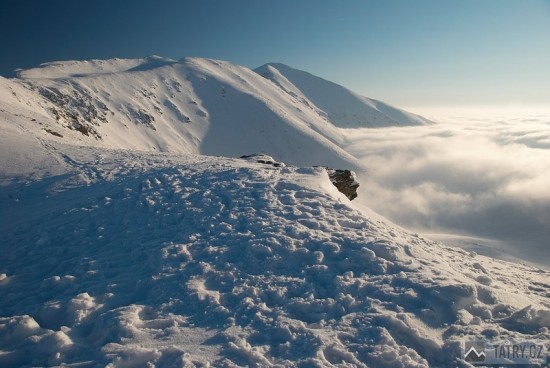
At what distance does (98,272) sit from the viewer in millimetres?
8750

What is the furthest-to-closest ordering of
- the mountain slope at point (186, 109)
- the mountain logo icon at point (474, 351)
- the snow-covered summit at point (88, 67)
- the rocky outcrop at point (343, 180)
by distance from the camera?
1. the snow-covered summit at point (88, 67)
2. the mountain slope at point (186, 109)
3. the rocky outcrop at point (343, 180)
4. the mountain logo icon at point (474, 351)

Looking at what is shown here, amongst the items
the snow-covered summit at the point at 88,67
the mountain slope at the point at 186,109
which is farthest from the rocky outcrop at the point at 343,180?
the snow-covered summit at the point at 88,67

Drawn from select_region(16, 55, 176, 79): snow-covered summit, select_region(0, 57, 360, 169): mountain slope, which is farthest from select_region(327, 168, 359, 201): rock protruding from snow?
select_region(16, 55, 176, 79): snow-covered summit

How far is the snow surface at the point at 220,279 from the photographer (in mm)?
6383

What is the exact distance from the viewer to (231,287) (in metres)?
8.11

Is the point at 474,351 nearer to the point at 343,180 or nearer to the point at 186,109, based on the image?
the point at 343,180

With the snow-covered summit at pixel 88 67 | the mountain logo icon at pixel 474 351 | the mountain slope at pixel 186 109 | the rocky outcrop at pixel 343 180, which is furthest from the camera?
the snow-covered summit at pixel 88 67

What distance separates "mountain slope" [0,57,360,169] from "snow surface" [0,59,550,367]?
7460 centimetres

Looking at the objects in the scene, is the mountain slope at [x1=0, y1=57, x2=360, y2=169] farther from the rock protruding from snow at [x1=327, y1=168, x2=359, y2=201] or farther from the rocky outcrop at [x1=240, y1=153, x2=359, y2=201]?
the rock protruding from snow at [x1=327, y1=168, x2=359, y2=201]

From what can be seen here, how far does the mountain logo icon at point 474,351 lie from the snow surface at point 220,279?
0.68 feet

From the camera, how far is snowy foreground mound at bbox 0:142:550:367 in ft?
20.8

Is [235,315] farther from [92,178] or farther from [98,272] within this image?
[92,178]

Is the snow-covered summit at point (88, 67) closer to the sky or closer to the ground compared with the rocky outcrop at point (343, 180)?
closer to the sky

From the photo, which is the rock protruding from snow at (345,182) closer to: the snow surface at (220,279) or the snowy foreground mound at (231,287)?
the snow surface at (220,279)
